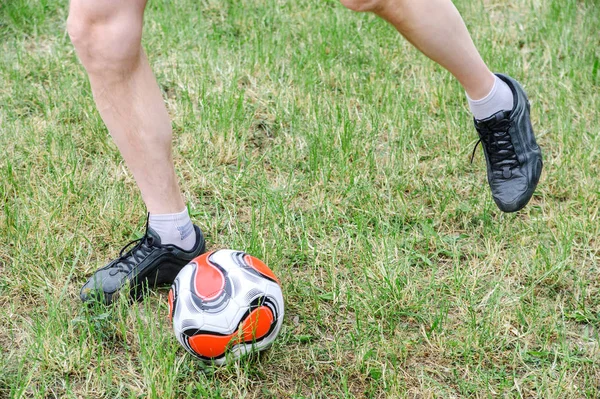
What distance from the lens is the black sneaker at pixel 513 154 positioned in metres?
3.03

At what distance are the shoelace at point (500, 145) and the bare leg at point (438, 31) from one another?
181 mm

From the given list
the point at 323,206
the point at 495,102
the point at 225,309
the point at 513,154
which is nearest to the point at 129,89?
the point at 225,309

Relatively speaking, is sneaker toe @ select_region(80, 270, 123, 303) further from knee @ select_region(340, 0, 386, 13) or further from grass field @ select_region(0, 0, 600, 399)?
knee @ select_region(340, 0, 386, 13)

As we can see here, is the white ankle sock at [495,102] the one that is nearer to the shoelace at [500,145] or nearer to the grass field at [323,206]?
the shoelace at [500,145]

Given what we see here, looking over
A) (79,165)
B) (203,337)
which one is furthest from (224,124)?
(203,337)

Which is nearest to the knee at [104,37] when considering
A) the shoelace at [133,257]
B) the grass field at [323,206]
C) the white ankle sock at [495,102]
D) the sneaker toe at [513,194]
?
the shoelace at [133,257]

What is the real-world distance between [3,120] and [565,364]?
3219 millimetres

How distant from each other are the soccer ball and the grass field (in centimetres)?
9

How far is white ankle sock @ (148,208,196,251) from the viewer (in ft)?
9.39

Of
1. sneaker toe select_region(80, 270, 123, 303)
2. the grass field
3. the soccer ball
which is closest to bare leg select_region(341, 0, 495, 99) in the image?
the grass field

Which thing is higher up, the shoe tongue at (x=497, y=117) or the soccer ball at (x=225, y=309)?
the shoe tongue at (x=497, y=117)

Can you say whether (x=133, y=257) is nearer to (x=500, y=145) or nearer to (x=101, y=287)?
(x=101, y=287)

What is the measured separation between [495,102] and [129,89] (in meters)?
1.53

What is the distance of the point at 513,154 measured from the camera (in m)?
3.08
